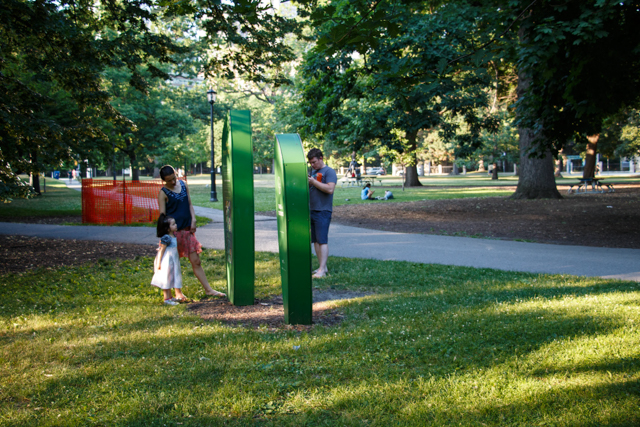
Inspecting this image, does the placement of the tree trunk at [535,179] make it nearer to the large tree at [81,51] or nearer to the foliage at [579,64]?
the foliage at [579,64]

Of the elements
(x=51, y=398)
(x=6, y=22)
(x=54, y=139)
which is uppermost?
(x=6, y=22)

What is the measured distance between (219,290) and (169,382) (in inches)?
128

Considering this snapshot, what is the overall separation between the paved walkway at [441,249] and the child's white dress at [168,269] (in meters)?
3.96

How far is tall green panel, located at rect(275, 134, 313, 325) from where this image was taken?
4.88 metres

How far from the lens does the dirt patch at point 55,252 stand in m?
9.18

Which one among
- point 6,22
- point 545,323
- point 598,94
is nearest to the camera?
point 545,323

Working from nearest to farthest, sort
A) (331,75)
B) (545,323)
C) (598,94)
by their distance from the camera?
(545,323)
(598,94)
(331,75)

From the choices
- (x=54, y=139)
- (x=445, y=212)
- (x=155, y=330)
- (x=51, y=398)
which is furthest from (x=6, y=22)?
(x=445, y=212)

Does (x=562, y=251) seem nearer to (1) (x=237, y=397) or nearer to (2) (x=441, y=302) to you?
(2) (x=441, y=302)

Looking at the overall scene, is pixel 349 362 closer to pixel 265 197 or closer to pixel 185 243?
pixel 185 243

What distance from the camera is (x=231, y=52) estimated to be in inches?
475

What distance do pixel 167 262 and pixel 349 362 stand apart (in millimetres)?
3106

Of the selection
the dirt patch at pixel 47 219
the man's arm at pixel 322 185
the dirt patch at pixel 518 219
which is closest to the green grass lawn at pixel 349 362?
the man's arm at pixel 322 185

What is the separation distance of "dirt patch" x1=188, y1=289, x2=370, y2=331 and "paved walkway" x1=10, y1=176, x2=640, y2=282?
2.97 m
